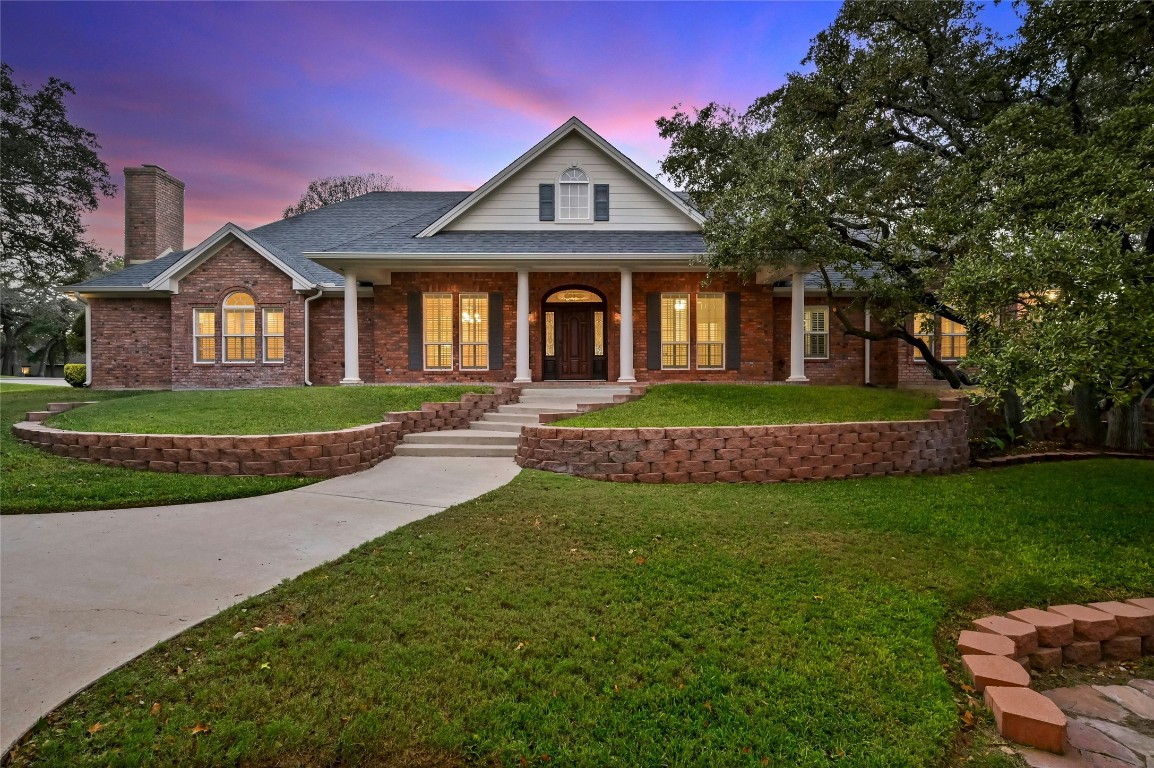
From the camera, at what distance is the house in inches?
512

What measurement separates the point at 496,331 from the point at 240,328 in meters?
7.32

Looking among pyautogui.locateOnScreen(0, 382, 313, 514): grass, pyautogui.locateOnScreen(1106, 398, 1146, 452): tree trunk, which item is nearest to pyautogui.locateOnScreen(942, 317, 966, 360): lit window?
pyautogui.locateOnScreen(1106, 398, 1146, 452): tree trunk

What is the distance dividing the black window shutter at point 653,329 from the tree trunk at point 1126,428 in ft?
28.2

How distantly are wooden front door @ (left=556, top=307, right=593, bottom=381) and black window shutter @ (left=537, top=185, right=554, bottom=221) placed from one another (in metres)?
2.48

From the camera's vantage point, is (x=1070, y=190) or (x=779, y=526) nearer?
(x=779, y=526)

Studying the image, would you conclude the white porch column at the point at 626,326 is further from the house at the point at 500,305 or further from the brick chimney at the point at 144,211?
the brick chimney at the point at 144,211

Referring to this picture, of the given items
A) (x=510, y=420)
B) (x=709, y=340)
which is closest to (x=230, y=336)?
(x=510, y=420)

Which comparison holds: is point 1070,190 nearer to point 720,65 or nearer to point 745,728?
point 745,728

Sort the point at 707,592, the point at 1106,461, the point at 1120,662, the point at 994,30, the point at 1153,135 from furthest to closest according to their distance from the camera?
the point at 994,30 → the point at 1106,461 → the point at 1153,135 → the point at 707,592 → the point at 1120,662

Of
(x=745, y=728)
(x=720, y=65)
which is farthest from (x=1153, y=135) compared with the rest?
(x=720, y=65)

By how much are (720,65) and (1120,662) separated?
55.1 feet

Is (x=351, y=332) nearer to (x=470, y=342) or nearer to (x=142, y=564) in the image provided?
(x=470, y=342)

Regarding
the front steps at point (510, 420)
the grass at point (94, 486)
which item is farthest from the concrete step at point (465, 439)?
the grass at point (94, 486)

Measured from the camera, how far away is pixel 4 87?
67.8 feet
